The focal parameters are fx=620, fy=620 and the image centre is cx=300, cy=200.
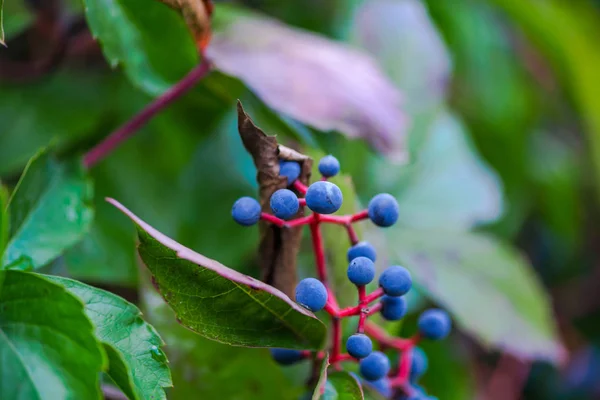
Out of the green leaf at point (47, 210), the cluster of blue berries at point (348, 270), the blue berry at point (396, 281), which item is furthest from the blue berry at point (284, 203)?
the green leaf at point (47, 210)

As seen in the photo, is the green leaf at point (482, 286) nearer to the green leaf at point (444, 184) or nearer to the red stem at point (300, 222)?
the green leaf at point (444, 184)

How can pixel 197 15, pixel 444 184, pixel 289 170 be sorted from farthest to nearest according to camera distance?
pixel 444 184 → pixel 197 15 → pixel 289 170

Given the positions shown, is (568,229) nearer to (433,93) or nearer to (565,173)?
(565,173)

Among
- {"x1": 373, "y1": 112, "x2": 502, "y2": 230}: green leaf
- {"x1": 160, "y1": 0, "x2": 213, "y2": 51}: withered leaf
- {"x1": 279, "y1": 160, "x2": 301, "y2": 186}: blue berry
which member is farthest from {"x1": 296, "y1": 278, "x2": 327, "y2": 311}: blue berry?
{"x1": 373, "y1": 112, "x2": 502, "y2": 230}: green leaf

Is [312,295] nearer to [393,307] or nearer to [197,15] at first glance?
[393,307]

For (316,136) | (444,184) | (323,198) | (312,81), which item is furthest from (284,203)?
(444,184)

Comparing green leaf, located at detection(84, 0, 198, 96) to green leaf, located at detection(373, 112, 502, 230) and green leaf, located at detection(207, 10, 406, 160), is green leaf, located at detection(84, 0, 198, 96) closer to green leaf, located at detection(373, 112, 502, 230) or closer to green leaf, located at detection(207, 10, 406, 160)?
green leaf, located at detection(207, 10, 406, 160)
